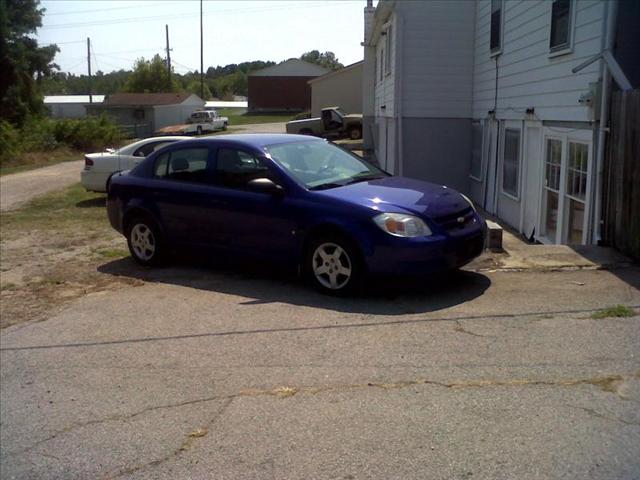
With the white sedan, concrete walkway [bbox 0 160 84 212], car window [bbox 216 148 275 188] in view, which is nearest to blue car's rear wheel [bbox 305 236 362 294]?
car window [bbox 216 148 275 188]

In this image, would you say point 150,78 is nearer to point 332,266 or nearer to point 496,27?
point 496,27

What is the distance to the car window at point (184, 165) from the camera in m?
8.41

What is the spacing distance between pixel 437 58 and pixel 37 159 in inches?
919

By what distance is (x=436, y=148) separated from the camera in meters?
16.9

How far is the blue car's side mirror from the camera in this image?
7441 mm

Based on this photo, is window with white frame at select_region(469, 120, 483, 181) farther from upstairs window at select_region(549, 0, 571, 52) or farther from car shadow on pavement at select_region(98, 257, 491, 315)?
car shadow on pavement at select_region(98, 257, 491, 315)

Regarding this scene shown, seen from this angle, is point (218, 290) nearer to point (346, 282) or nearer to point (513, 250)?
point (346, 282)

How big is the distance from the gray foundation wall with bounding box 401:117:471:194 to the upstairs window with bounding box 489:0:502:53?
2.44 meters

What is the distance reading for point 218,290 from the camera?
7840mm

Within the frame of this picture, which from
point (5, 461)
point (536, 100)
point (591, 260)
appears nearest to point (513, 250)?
point (591, 260)

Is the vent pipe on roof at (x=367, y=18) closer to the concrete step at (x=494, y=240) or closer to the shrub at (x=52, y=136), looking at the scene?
the shrub at (x=52, y=136)

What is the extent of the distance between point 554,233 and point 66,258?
732 cm

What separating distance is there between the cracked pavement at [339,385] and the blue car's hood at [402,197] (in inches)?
31.6

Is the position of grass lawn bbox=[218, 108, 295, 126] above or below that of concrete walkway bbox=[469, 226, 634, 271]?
above
